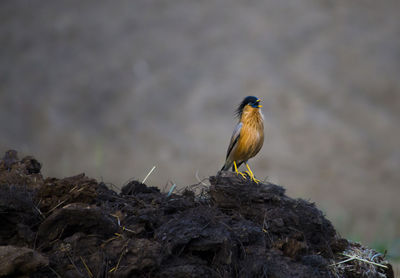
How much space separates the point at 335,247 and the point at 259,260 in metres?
0.75

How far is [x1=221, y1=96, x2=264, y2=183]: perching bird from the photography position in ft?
16.1

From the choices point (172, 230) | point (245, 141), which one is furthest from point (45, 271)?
point (245, 141)

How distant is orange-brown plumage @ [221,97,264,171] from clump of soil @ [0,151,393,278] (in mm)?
1462

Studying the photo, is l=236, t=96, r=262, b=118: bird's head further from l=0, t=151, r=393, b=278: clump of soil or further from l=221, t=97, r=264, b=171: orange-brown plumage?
l=0, t=151, r=393, b=278: clump of soil

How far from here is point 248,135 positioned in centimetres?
489

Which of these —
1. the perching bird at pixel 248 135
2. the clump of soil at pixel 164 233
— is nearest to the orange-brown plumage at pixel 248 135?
the perching bird at pixel 248 135

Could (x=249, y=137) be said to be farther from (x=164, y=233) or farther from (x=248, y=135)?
(x=164, y=233)

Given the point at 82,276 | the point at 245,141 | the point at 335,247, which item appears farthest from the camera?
the point at 245,141

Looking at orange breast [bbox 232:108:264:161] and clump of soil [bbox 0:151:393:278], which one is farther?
orange breast [bbox 232:108:264:161]

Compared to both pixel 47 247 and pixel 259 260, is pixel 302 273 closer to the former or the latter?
pixel 259 260

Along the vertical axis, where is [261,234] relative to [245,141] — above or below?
below

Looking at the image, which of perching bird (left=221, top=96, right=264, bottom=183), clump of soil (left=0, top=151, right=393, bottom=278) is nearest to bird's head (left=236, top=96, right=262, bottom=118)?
perching bird (left=221, top=96, right=264, bottom=183)

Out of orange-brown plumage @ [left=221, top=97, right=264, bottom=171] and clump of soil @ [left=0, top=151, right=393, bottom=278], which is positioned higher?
orange-brown plumage @ [left=221, top=97, right=264, bottom=171]

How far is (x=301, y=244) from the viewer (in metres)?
2.96
